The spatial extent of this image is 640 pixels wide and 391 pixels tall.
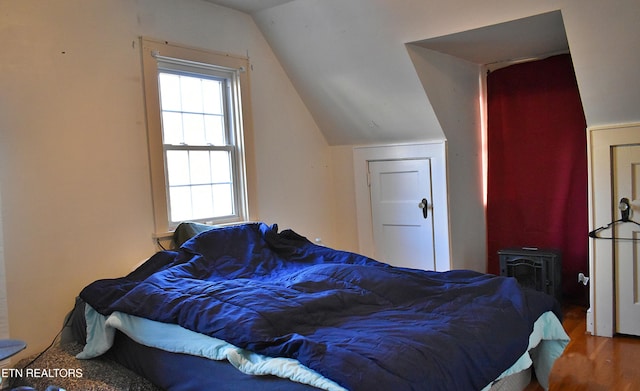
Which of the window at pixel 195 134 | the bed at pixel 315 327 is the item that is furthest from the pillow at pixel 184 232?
the bed at pixel 315 327

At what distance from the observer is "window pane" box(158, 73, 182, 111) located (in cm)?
333

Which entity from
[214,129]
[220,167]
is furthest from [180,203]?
[214,129]

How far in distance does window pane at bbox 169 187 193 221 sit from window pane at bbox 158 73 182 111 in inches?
21.5

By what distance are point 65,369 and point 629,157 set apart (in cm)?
348

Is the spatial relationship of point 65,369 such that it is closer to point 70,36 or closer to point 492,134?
point 70,36

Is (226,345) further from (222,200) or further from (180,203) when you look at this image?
(222,200)

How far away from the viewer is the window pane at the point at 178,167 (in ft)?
11.0

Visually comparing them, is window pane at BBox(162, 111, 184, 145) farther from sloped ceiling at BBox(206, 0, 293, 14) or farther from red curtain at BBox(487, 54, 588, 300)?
red curtain at BBox(487, 54, 588, 300)

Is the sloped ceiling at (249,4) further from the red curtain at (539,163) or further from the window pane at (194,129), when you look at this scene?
the red curtain at (539,163)

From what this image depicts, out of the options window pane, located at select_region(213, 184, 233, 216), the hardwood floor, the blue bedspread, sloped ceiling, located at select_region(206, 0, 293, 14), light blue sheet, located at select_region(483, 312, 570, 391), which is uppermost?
sloped ceiling, located at select_region(206, 0, 293, 14)

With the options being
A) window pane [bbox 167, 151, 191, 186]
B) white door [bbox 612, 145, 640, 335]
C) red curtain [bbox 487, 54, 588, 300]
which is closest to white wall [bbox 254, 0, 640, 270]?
red curtain [bbox 487, 54, 588, 300]

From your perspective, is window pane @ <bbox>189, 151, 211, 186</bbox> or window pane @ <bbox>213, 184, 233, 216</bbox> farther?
window pane @ <bbox>213, 184, 233, 216</bbox>

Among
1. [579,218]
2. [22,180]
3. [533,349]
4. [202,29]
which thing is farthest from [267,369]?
[579,218]

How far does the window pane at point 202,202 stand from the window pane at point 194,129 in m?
0.32
